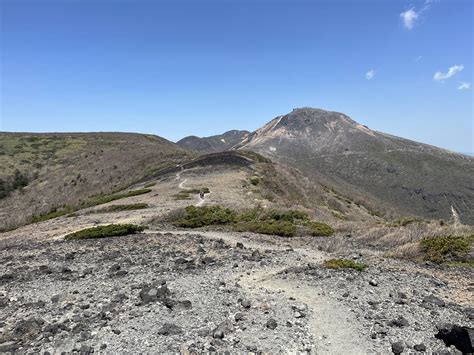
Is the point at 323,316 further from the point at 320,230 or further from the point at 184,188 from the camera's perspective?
the point at 184,188

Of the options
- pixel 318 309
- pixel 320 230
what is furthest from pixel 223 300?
pixel 320 230

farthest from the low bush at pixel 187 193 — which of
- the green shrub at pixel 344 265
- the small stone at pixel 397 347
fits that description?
the small stone at pixel 397 347

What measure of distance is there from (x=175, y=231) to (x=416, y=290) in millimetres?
14708

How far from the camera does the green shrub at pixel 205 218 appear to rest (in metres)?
24.8

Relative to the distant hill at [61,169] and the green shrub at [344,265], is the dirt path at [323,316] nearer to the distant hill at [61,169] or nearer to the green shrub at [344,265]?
the green shrub at [344,265]

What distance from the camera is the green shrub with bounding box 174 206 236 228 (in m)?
24.8

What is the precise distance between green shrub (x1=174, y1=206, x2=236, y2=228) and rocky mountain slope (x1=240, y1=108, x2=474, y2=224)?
56.8 m

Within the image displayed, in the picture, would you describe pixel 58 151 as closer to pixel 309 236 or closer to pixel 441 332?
pixel 309 236

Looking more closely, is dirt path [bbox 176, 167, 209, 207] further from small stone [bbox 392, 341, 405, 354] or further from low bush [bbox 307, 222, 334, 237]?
small stone [bbox 392, 341, 405, 354]

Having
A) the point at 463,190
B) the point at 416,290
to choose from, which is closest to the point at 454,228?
the point at 416,290

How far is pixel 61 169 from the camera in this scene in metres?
86.6

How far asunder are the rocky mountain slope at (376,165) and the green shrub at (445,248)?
209ft

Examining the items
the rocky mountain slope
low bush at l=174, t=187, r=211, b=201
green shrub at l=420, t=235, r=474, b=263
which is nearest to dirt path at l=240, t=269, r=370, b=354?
green shrub at l=420, t=235, r=474, b=263

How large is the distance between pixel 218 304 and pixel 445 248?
978 cm
